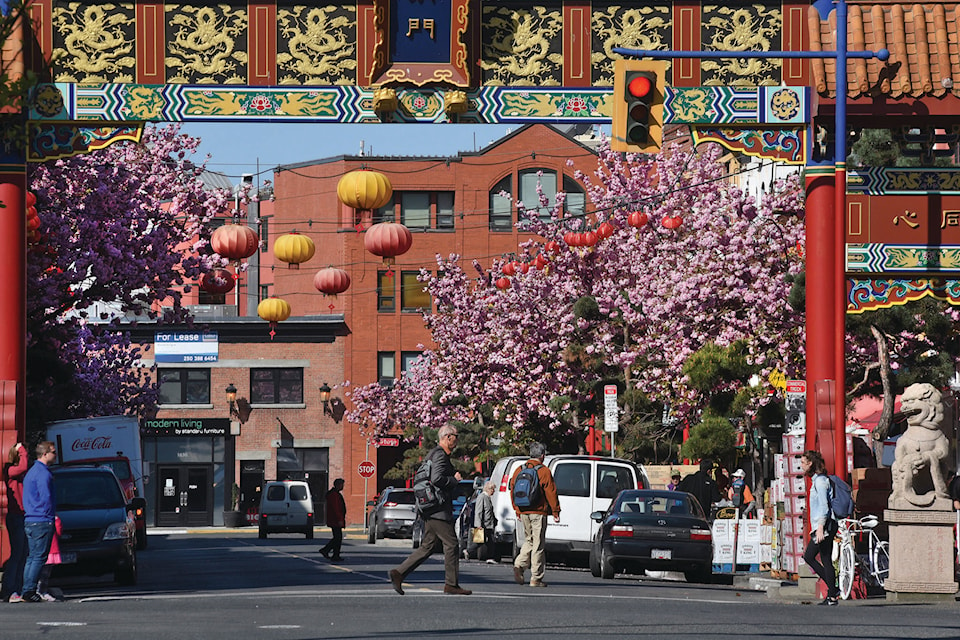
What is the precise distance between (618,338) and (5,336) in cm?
2625

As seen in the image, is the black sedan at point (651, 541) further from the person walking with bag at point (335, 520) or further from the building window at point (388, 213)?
the building window at point (388, 213)

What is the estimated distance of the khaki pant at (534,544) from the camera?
24.2m

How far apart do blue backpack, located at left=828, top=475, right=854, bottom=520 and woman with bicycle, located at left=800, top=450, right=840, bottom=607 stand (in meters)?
0.16

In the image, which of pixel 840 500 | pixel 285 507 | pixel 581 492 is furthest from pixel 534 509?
pixel 285 507

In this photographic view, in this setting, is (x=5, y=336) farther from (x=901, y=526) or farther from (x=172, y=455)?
(x=172, y=455)

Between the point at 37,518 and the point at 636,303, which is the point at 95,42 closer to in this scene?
the point at 37,518

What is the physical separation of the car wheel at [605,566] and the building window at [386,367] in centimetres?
5243

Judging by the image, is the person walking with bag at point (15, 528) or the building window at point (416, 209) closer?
the person walking with bag at point (15, 528)

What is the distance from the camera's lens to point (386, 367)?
8125 cm

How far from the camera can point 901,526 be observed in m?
21.8

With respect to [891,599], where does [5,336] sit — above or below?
above

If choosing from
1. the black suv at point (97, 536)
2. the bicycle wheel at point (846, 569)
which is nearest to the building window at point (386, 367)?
the black suv at point (97, 536)

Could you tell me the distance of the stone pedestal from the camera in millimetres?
21594

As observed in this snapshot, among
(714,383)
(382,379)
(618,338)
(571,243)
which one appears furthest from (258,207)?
(714,383)
